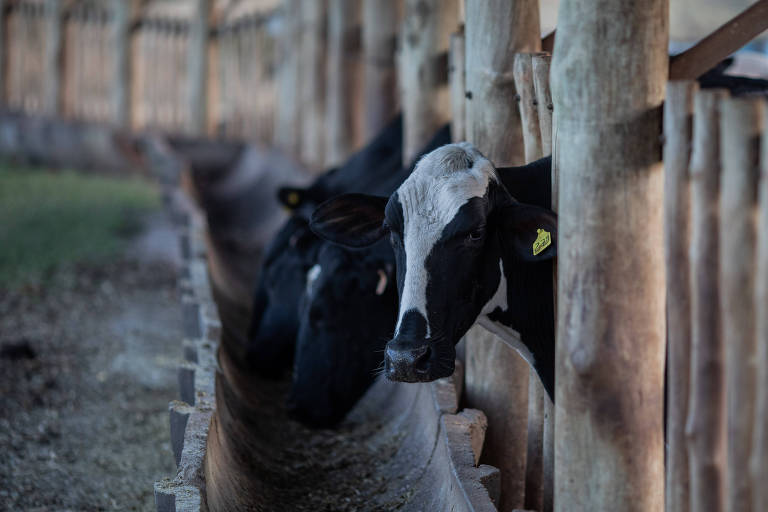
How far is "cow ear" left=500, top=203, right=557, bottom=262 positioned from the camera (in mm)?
2805

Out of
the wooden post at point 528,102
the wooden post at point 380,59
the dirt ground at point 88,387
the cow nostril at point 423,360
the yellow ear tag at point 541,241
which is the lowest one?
the dirt ground at point 88,387

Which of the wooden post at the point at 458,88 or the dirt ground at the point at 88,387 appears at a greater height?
the wooden post at the point at 458,88

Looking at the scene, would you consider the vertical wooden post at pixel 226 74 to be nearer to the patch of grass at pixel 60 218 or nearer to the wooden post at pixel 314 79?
the patch of grass at pixel 60 218

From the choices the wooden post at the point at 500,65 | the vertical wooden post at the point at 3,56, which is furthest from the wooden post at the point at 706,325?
the vertical wooden post at the point at 3,56

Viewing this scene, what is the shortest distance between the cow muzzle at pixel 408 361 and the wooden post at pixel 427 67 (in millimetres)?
2801

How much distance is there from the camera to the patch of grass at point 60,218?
8234 millimetres

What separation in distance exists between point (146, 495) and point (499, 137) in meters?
2.07

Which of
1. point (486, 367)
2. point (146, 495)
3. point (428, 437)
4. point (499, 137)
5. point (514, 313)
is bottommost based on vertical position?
point (146, 495)

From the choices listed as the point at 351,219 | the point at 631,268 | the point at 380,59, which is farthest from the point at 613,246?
the point at 380,59

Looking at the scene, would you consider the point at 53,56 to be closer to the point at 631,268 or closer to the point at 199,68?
the point at 199,68

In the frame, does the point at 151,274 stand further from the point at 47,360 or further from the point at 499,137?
the point at 499,137

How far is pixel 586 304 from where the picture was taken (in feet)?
8.29

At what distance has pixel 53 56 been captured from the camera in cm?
1425

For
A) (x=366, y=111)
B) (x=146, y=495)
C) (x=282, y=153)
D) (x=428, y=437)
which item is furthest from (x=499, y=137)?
(x=282, y=153)
